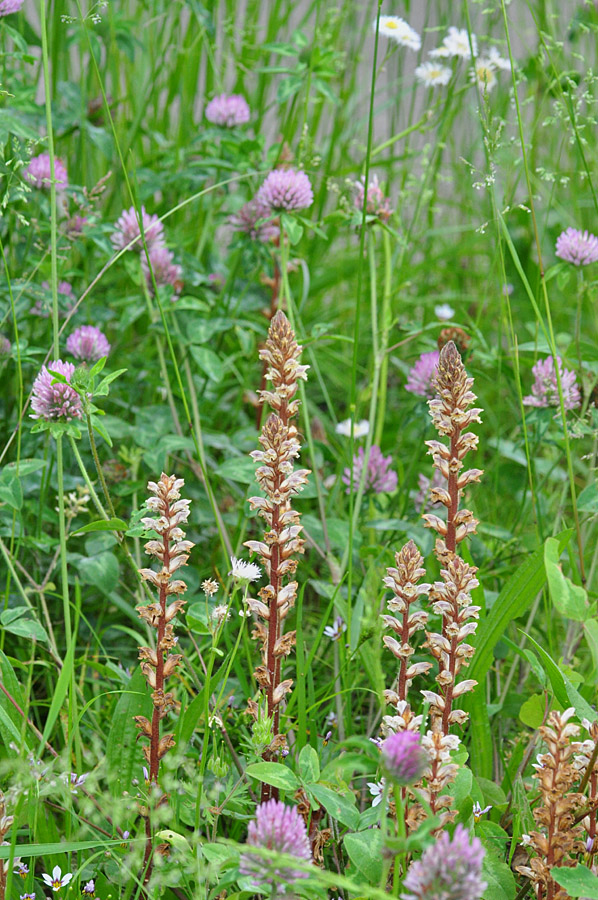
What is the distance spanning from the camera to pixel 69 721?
3.94 feet

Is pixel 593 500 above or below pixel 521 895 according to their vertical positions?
above

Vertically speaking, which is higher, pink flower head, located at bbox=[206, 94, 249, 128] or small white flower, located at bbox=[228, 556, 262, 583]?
pink flower head, located at bbox=[206, 94, 249, 128]

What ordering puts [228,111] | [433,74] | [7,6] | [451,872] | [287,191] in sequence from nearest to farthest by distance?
[451,872] → [7,6] → [287,191] → [228,111] → [433,74]

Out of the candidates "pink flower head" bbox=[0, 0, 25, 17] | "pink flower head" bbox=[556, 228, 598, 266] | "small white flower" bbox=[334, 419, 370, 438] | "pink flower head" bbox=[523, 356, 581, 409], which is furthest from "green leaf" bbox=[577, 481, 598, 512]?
"pink flower head" bbox=[0, 0, 25, 17]

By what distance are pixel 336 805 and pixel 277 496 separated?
0.35m

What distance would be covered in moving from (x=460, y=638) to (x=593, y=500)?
24.2 inches

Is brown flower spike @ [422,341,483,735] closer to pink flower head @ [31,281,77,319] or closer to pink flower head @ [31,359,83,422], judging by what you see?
pink flower head @ [31,359,83,422]

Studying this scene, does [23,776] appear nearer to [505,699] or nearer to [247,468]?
[247,468]

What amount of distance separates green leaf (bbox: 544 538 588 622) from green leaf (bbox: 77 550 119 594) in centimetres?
88

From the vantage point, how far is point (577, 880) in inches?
35.9

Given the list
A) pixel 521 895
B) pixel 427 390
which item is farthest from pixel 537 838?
pixel 427 390

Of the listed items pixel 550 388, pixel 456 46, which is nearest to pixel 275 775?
pixel 550 388

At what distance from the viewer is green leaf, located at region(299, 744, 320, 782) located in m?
1.06

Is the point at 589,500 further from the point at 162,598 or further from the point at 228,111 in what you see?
the point at 228,111
